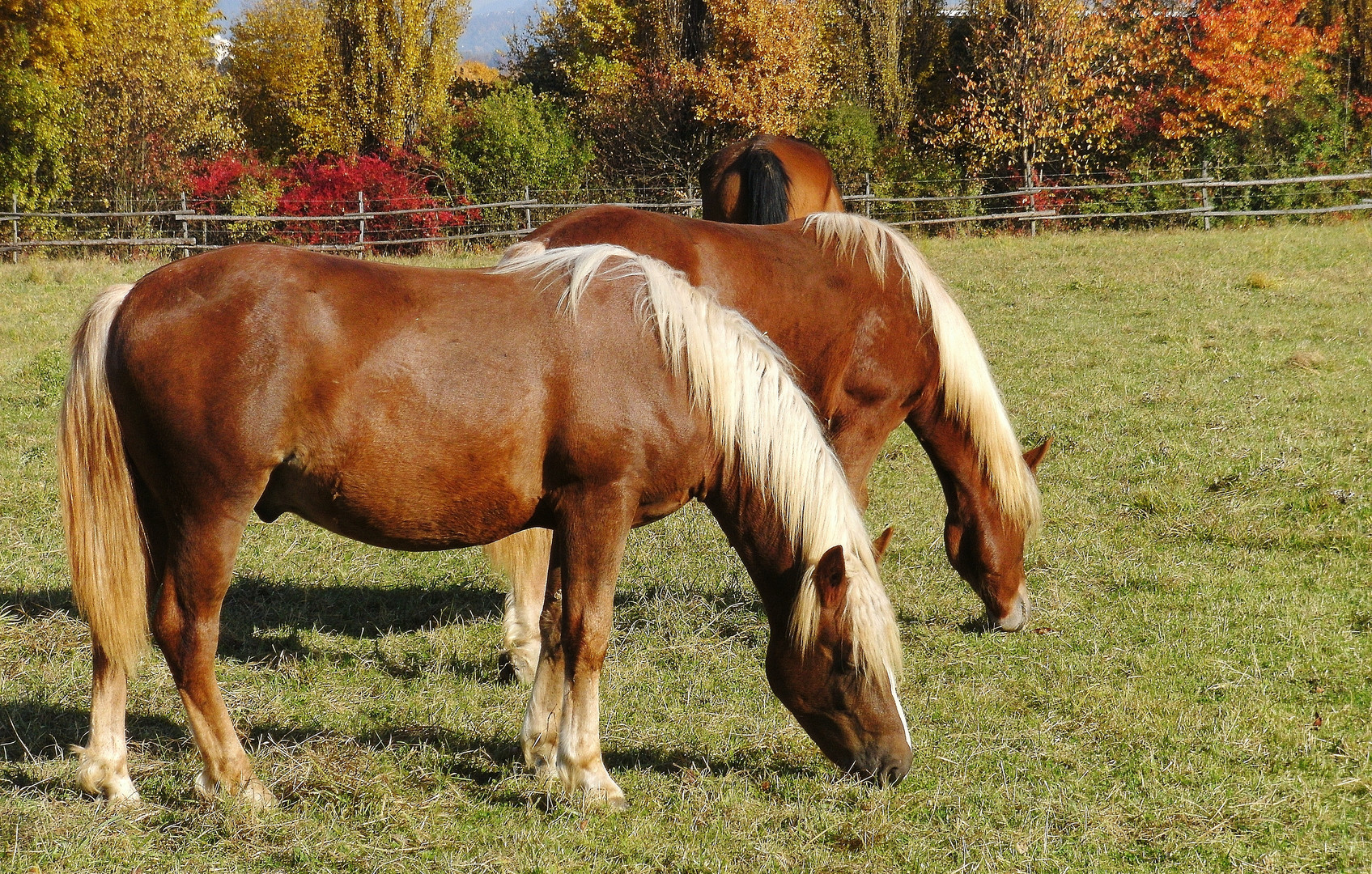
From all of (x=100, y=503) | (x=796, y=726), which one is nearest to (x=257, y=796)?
(x=100, y=503)

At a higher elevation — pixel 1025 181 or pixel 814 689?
pixel 1025 181

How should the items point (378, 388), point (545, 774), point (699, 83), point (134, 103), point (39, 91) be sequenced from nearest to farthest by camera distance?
point (378, 388), point (545, 774), point (39, 91), point (134, 103), point (699, 83)

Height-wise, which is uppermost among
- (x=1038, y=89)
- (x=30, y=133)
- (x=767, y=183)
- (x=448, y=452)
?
(x=1038, y=89)

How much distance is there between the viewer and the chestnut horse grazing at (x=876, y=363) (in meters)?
4.55

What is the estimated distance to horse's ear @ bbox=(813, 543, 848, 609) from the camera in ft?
10.0

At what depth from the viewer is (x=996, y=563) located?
459 cm

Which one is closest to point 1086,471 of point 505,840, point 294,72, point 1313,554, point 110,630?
point 1313,554

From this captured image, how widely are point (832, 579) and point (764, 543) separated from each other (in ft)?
0.91

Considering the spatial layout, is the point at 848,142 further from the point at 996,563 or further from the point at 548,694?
the point at 548,694

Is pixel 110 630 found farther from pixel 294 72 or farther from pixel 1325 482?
pixel 294 72

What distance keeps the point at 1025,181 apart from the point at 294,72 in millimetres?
16743

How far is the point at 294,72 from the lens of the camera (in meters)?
25.3

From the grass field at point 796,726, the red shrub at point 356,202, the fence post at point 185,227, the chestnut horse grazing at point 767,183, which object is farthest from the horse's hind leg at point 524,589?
the red shrub at point 356,202

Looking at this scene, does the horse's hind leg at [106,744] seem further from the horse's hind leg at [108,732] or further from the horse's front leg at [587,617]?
the horse's front leg at [587,617]
